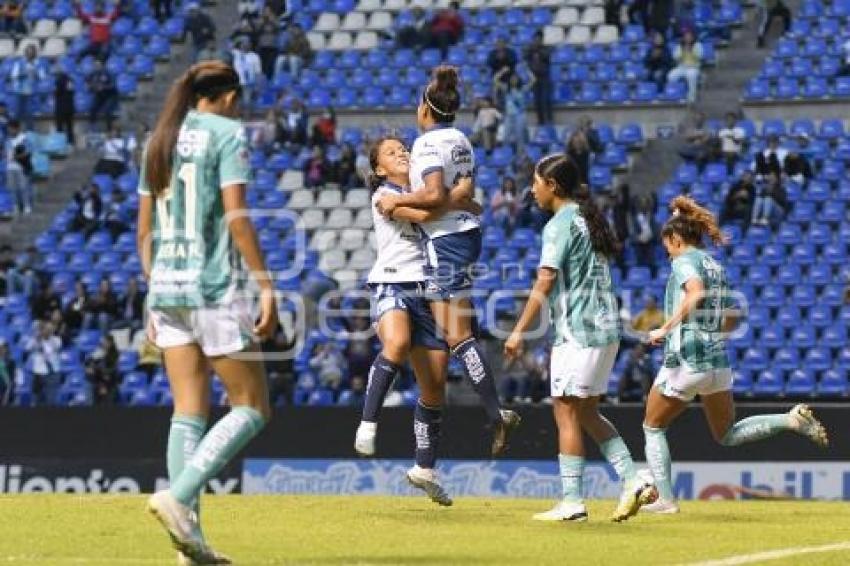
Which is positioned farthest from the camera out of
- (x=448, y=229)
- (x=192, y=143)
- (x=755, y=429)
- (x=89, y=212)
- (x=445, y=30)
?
(x=445, y=30)

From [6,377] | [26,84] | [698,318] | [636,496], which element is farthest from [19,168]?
[636,496]

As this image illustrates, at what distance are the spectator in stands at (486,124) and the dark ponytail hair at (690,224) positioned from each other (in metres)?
17.4

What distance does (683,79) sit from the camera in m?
31.5

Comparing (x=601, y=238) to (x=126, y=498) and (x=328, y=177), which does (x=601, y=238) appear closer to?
(x=126, y=498)

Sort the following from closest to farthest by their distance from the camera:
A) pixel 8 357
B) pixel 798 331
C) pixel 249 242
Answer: pixel 249 242 < pixel 798 331 < pixel 8 357

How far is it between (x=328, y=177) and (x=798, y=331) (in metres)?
8.81

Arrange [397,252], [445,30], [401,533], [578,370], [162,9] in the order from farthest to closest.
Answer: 1. [162,9]
2. [445,30]
3. [397,252]
4. [578,370]
5. [401,533]

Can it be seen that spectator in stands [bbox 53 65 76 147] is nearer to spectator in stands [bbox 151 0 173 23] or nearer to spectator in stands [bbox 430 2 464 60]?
spectator in stands [bbox 151 0 173 23]

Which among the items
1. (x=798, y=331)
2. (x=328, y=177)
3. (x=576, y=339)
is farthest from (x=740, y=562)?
(x=328, y=177)

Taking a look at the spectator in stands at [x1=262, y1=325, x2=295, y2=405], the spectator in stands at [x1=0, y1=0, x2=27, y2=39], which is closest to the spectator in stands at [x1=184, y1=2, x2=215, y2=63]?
the spectator in stands at [x1=0, y1=0, x2=27, y2=39]

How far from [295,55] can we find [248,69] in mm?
1007

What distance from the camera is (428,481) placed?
42.3ft

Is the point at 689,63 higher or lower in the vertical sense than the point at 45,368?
higher

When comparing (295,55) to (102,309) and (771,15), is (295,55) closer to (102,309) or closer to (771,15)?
(102,309)
